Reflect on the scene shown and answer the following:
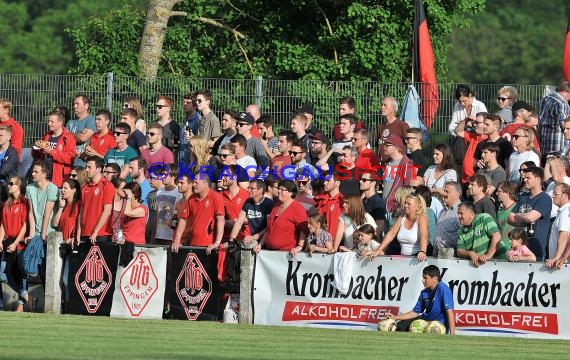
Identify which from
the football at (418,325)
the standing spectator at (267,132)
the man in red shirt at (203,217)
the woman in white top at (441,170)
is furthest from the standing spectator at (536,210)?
the standing spectator at (267,132)

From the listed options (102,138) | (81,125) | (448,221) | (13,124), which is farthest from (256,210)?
(13,124)

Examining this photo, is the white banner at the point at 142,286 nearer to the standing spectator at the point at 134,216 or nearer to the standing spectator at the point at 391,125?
the standing spectator at the point at 134,216

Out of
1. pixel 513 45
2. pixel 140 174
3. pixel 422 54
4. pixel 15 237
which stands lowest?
pixel 15 237

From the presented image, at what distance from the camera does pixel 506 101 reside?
856 inches

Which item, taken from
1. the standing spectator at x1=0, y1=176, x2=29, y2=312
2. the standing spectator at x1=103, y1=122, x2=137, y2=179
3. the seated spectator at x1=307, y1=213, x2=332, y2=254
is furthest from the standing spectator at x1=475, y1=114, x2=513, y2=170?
the standing spectator at x1=0, y1=176, x2=29, y2=312

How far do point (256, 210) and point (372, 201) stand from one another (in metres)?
1.65

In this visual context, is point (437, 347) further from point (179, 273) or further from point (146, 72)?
point (146, 72)

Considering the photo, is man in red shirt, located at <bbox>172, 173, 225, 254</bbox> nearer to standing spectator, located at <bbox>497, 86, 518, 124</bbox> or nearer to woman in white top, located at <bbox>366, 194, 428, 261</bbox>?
woman in white top, located at <bbox>366, 194, 428, 261</bbox>

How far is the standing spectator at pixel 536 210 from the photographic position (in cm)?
1811

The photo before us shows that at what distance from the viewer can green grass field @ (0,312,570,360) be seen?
1449cm

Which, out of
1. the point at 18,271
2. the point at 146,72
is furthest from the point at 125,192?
the point at 146,72

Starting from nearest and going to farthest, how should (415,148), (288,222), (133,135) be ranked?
(288,222)
(415,148)
(133,135)

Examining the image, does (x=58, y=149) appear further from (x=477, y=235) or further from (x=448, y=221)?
(x=477, y=235)

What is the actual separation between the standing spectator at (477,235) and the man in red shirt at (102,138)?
6.61 meters
